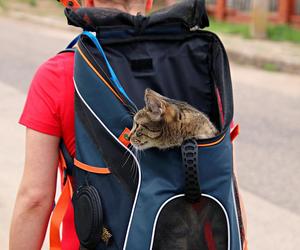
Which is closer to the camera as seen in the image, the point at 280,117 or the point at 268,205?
the point at 268,205

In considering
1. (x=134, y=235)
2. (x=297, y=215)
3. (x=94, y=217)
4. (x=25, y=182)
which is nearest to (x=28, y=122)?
(x=25, y=182)

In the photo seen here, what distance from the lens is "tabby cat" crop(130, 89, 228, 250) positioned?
1655 mm

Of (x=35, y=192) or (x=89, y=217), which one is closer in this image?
(x=89, y=217)

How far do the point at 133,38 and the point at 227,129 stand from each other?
0.36 metres

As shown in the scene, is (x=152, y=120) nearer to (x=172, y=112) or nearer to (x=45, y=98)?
(x=172, y=112)

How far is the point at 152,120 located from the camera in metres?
1.75

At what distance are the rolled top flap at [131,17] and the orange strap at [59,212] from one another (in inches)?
15.9

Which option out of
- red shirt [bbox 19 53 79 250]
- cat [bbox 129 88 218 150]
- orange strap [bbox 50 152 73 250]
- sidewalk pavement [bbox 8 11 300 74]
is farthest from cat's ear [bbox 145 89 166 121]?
sidewalk pavement [bbox 8 11 300 74]

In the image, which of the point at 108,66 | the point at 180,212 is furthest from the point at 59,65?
the point at 180,212

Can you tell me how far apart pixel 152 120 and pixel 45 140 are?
312mm

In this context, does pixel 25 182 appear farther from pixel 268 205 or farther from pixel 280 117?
pixel 280 117

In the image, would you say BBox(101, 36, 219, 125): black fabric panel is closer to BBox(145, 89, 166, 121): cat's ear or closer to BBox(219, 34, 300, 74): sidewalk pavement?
BBox(145, 89, 166, 121): cat's ear

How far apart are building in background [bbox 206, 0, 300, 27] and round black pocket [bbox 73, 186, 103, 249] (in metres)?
12.8

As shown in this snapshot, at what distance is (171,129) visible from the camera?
5.70 feet
